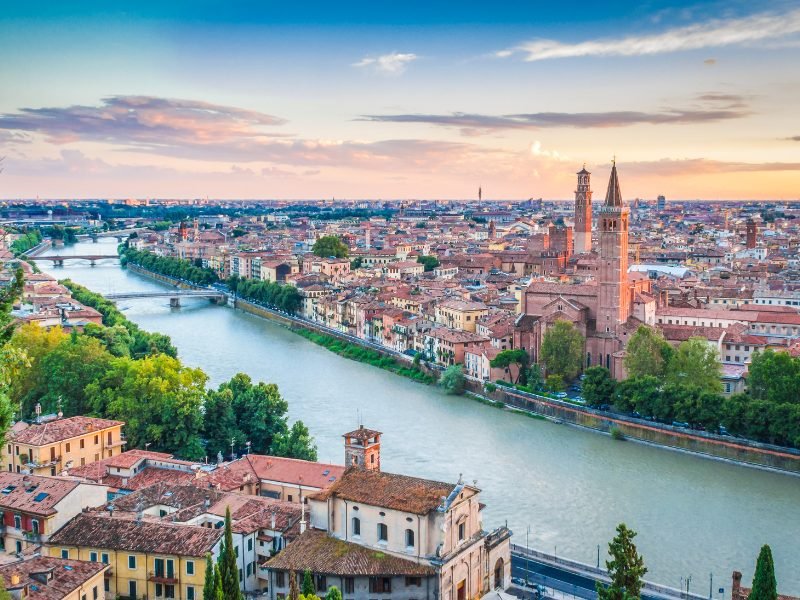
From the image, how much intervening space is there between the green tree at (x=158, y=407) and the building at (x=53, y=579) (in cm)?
440

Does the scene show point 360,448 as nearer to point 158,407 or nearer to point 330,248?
point 158,407

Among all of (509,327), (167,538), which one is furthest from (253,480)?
(509,327)

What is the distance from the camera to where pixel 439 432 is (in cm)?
1398

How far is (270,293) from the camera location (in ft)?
90.1

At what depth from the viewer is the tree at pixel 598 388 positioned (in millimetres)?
14555

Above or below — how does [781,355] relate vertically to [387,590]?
above

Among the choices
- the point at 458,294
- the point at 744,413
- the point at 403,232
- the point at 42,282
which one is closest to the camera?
the point at 744,413

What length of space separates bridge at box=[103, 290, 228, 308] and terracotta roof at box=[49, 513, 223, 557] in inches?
746

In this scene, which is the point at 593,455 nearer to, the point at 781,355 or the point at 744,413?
the point at 744,413

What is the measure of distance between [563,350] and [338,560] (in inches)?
384

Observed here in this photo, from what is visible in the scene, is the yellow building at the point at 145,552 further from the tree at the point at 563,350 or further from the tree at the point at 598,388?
the tree at the point at 563,350

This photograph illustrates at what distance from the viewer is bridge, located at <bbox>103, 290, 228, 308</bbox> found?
26969 mm

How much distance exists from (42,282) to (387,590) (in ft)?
67.7

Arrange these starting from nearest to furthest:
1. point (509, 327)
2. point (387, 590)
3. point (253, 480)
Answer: point (387, 590), point (253, 480), point (509, 327)
